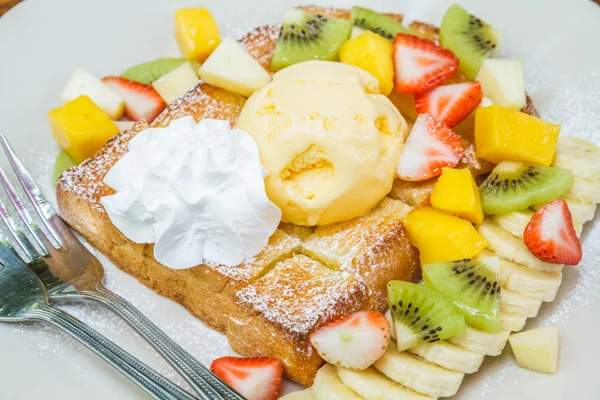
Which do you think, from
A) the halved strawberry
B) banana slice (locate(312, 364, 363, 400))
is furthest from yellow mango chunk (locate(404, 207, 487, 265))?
the halved strawberry

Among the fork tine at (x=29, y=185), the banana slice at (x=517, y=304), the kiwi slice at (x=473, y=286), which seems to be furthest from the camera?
the fork tine at (x=29, y=185)

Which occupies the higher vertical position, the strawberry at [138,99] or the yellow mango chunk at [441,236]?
the strawberry at [138,99]

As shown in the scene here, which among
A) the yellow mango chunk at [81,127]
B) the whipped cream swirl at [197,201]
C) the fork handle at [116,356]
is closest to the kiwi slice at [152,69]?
the yellow mango chunk at [81,127]

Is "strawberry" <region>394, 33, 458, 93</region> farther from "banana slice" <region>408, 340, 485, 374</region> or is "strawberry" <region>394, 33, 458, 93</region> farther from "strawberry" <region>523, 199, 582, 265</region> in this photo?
"banana slice" <region>408, 340, 485, 374</region>

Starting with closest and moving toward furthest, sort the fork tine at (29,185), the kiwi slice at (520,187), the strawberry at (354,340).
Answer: the strawberry at (354,340) < the kiwi slice at (520,187) < the fork tine at (29,185)

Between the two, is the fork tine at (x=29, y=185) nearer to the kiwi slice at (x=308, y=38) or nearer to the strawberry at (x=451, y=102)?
the kiwi slice at (x=308, y=38)

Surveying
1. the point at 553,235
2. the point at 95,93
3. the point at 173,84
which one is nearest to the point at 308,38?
the point at 173,84
